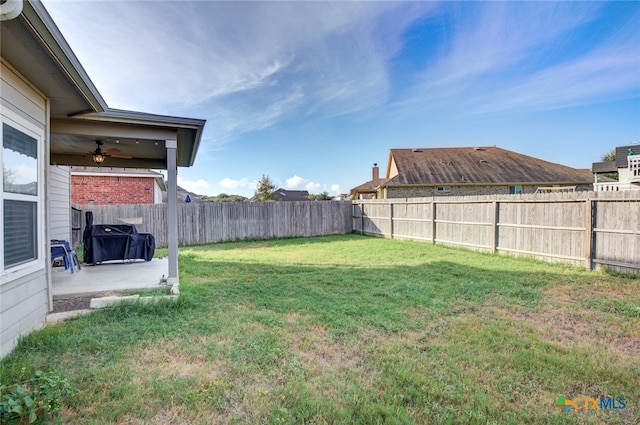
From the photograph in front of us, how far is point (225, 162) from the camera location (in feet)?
72.4

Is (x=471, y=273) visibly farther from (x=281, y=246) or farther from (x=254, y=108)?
(x=254, y=108)

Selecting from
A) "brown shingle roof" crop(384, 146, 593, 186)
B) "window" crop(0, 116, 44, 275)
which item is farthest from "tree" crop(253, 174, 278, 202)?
"window" crop(0, 116, 44, 275)

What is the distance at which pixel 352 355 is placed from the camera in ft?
8.54

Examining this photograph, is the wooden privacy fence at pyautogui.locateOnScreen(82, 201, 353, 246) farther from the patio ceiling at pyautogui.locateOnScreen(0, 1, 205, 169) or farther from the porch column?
the porch column

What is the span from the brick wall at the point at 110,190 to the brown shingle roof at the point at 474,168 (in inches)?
509

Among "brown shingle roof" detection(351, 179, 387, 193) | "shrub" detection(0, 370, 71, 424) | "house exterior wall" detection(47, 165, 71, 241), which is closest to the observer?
"shrub" detection(0, 370, 71, 424)

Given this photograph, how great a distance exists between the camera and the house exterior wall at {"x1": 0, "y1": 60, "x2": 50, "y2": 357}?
243cm

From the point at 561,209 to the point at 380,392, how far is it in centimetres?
634

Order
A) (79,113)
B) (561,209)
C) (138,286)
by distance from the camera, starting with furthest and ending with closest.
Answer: (561,209) < (138,286) < (79,113)

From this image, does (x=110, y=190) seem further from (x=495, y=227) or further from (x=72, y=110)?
(x=495, y=227)

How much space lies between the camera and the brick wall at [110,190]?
1294 cm

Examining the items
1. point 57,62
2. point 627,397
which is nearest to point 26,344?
point 57,62

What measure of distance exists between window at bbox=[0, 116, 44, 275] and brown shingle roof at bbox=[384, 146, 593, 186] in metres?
16.4

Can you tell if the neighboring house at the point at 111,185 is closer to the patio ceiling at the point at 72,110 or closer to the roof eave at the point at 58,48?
the patio ceiling at the point at 72,110
